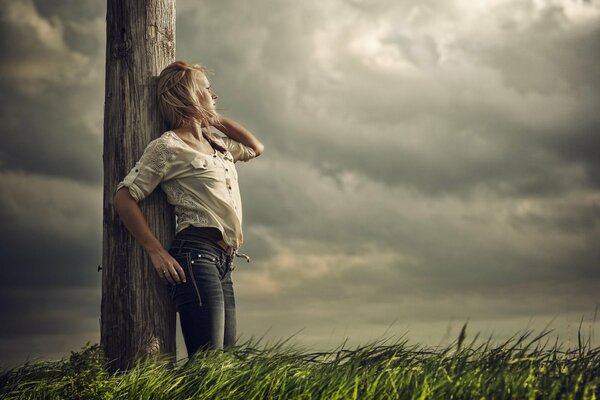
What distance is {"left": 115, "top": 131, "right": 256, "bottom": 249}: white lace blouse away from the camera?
5746mm

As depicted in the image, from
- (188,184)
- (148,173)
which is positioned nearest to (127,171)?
(148,173)

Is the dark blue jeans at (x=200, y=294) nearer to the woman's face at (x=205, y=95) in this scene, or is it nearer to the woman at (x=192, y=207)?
the woman at (x=192, y=207)

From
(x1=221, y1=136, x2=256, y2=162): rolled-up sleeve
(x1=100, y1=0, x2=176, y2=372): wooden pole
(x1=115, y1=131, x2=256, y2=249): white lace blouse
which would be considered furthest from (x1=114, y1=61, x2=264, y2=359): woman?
(x1=221, y1=136, x2=256, y2=162): rolled-up sleeve

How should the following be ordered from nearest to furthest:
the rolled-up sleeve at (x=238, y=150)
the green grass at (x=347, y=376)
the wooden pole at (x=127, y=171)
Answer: the green grass at (x=347, y=376) < the wooden pole at (x=127, y=171) < the rolled-up sleeve at (x=238, y=150)

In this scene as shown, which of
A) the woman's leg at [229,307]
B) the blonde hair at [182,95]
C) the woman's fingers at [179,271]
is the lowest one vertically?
the woman's leg at [229,307]

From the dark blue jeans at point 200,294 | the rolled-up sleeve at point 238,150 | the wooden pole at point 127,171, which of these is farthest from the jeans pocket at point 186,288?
the rolled-up sleeve at point 238,150

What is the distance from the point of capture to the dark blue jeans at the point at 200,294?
5508 millimetres

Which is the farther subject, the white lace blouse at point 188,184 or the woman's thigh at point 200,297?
the white lace blouse at point 188,184

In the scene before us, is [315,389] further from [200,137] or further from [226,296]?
[200,137]

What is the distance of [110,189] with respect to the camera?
6.25 m

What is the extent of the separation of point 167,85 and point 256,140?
1.16 m

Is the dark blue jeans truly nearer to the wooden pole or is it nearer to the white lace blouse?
the white lace blouse

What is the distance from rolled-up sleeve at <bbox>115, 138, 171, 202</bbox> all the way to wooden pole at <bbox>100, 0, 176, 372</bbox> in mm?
273

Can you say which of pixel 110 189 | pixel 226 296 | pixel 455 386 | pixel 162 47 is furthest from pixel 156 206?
pixel 455 386
